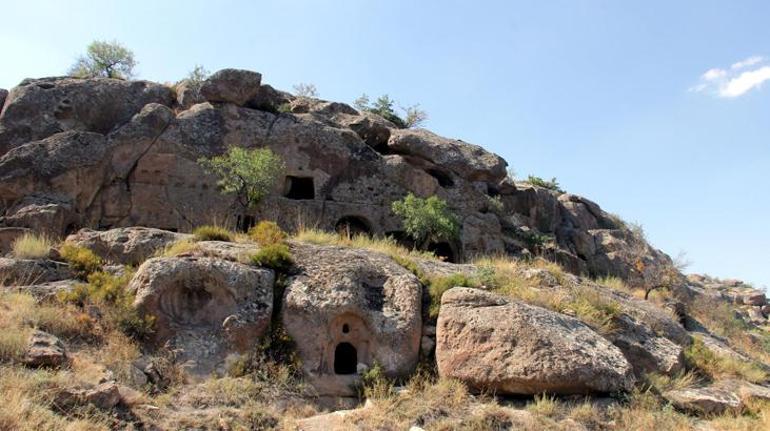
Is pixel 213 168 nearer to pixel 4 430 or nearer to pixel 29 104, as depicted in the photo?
pixel 29 104

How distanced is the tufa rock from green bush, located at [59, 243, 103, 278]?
2991 mm

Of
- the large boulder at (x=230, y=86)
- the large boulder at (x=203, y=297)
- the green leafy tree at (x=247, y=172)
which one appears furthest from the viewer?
the large boulder at (x=230, y=86)

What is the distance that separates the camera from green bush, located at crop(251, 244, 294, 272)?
12164mm

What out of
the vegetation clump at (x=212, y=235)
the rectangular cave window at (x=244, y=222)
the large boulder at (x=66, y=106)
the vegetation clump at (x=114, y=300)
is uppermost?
the large boulder at (x=66, y=106)

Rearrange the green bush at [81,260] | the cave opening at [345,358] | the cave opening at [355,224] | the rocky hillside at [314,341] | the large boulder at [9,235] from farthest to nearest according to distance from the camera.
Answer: the cave opening at [355,224]
the large boulder at [9,235]
the green bush at [81,260]
the cave opening at [345,358]
the rocky hillside at [314,341]

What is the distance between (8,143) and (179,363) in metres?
13.8

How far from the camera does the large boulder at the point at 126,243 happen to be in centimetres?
1299

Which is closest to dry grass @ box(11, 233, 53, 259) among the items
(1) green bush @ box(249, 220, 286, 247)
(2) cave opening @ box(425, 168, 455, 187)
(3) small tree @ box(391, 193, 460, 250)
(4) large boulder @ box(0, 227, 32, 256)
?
(4) large boulder @ box(0, 227, 32, 256)

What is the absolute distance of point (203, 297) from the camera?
11.5m

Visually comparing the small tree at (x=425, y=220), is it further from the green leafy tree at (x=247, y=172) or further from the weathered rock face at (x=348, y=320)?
the weathered rock face at (x=348, y=320)

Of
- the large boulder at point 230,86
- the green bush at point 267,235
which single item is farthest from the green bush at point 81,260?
the large boulder at point 230,86

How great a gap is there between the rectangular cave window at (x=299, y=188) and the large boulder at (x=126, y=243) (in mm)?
9650

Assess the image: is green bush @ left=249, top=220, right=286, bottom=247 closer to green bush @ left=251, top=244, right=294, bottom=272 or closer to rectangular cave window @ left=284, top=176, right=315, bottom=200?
green bush @ left=251, top=244, right=294, bottom=272

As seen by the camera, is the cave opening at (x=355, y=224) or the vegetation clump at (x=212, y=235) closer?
the vegetation clump at (x=212, y=235)
